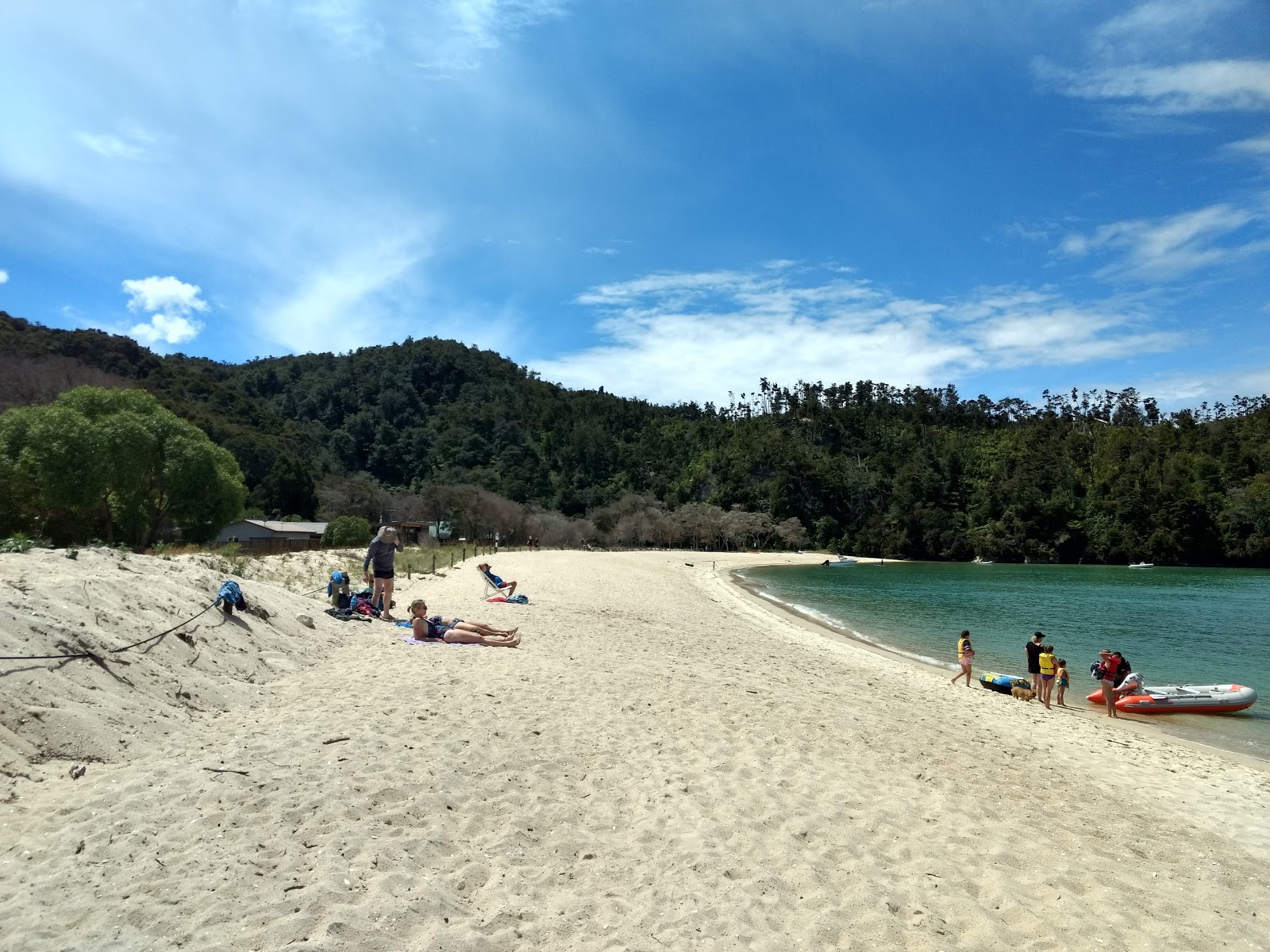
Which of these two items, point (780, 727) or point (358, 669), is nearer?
point (780, 727)

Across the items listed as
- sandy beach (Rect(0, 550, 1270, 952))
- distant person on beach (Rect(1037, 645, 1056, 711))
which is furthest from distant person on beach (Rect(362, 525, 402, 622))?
distant person on beach (Rect(1037, 645, 1056, 711))

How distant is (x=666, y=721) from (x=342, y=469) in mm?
104048

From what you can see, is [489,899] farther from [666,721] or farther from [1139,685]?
[1139,685]

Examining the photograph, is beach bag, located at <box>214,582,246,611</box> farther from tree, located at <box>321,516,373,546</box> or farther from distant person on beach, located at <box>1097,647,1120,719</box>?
tree, located at <box>321,516,373,546</box>

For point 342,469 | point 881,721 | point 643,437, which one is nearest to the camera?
point 881,721

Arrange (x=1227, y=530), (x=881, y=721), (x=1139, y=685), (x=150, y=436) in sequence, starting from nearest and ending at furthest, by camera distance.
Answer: (x=881, y=721) < (x=1139, y=685) < (x=150, y=436) < (x=1227, y=530)

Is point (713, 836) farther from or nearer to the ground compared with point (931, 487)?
nearer to the ground

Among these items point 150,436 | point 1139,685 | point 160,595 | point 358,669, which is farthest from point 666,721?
point 150,436

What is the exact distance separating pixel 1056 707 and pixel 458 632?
36.5 ft

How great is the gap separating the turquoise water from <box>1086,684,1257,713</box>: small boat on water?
7.2 inches

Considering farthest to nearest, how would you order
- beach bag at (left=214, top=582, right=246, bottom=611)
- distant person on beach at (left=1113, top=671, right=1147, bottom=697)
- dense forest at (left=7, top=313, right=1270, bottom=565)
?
1. dense forest at (left=7, top=313, right=1270, bottom=565)
2. distant person on beach at (left=1113, top=671, right=1147, bottom=697)
3. beach bag at (left=214, top=582, right=246, bottom=611)

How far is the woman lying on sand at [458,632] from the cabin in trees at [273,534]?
19866 millimetres

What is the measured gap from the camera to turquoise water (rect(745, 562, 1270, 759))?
17.0 meters

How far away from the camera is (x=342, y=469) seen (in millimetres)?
102625
